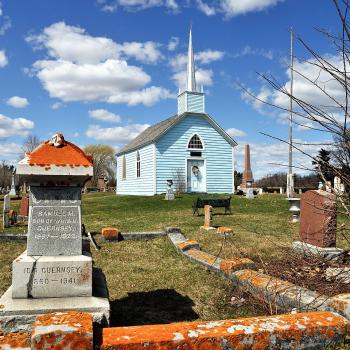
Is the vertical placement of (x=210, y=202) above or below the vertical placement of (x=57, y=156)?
below

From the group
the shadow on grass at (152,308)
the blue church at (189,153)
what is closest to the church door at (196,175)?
the blue church at (189,153)

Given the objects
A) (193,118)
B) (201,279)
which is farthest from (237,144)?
(201,279)

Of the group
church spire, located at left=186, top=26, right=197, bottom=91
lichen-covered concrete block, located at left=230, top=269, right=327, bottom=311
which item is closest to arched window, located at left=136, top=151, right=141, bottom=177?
church spire, located at left=186, top=26, right=197, bottom=91

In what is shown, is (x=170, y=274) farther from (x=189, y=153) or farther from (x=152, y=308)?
(x=189, y=153)

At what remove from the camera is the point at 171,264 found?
8.80 meters

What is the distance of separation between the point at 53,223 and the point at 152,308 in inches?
92.4

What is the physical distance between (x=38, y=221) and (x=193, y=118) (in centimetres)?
2356

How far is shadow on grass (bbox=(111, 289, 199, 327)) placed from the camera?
18.7 feet

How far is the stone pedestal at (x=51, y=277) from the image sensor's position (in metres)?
4.44

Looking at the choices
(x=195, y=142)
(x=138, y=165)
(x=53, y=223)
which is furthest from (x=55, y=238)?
(x=138, y=165)

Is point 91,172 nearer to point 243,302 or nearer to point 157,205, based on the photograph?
point 243,302

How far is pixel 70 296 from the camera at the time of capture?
4.57m

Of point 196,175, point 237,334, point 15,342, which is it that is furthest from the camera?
point 196,175

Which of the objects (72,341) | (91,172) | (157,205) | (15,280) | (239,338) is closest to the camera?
(72,341)
